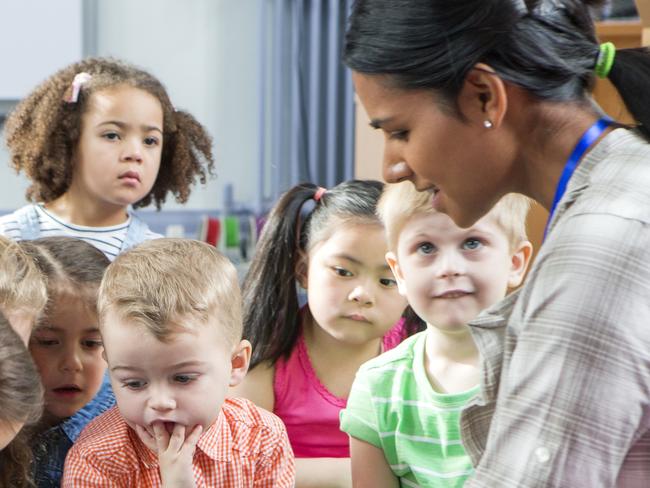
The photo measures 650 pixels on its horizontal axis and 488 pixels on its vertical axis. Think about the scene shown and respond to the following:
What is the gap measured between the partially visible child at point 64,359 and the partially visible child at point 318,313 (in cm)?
33

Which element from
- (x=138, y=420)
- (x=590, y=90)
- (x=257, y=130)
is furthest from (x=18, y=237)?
(x=257, y=130)

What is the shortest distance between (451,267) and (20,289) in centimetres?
65

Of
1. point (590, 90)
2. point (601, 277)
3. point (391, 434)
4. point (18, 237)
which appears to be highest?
point (590, 90)

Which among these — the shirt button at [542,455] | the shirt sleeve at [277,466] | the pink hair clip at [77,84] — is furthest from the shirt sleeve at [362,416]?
the pink hair clip at [77,84]

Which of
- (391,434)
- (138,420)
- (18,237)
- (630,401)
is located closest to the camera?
(630,401)

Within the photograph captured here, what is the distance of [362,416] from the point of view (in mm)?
1533

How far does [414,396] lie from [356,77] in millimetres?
596

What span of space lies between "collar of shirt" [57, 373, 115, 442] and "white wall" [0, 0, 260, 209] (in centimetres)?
273

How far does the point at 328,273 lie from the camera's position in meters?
1.75

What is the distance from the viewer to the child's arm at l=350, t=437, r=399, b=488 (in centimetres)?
151

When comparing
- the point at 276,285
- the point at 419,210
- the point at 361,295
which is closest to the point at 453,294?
the point at 419,210

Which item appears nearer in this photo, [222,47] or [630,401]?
[630,401]

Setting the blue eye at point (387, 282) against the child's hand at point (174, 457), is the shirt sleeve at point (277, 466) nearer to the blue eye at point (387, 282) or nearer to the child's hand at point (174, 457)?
the child's hand at point (174, 457)

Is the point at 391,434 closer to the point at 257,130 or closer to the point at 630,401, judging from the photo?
the point at 630,401
